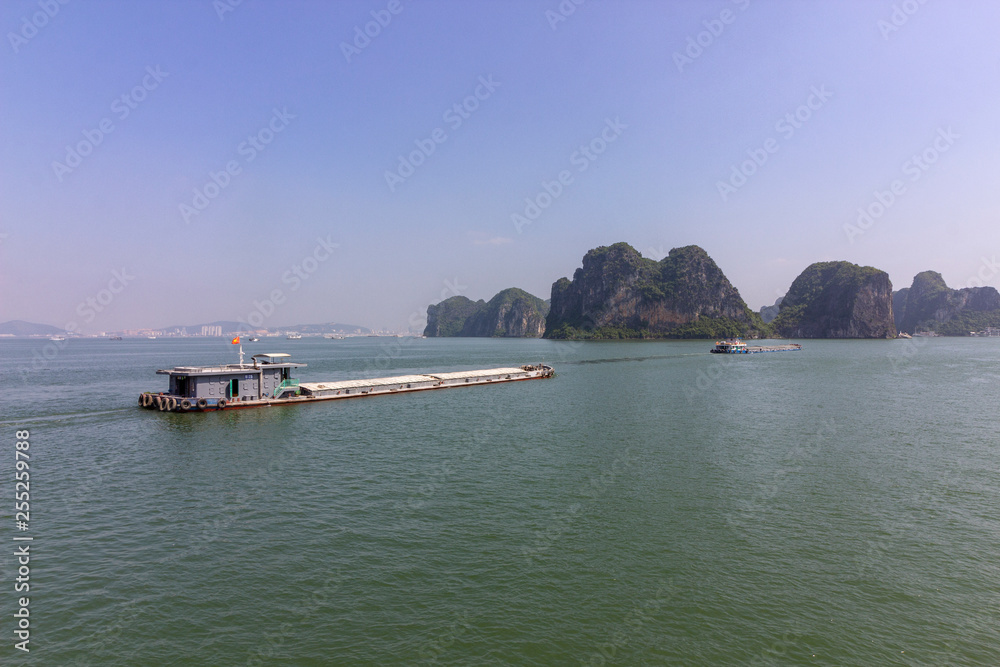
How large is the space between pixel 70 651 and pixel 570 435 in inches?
1224

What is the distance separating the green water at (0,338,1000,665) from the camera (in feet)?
43.1

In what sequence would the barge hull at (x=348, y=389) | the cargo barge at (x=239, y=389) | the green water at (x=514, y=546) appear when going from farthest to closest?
the cargo barge at (x=239, y=389) < the barge hull at (x=348, y=389) < the green water at (x=514, y=546)

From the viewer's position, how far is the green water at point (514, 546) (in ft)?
43.1

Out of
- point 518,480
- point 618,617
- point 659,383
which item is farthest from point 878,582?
point 659,383

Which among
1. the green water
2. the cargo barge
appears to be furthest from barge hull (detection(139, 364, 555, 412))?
the green water

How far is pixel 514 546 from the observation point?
61.0 feet

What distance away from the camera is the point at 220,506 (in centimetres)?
2316

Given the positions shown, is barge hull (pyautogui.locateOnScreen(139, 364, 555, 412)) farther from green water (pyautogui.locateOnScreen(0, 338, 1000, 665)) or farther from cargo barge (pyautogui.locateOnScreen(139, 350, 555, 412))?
green water (pyautogui.locateOnScreen(0, 338, 1000, 665))

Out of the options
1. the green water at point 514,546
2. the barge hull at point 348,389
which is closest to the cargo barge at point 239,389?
the barge hull at point 348,389

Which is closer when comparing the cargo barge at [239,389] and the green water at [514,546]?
the green water at [514,546]

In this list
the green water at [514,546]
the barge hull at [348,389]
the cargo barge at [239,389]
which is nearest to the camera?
the green water at [514,546]

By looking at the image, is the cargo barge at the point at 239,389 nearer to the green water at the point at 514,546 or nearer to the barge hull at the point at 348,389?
the barge hull at the point at 348,389

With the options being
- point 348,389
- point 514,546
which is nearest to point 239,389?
point 348,389

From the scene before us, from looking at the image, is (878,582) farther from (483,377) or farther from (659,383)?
(483,377)
